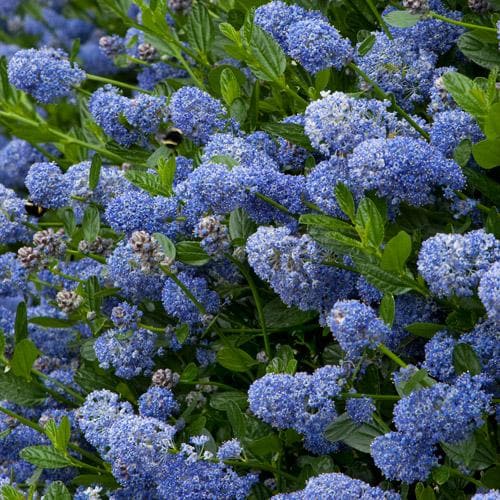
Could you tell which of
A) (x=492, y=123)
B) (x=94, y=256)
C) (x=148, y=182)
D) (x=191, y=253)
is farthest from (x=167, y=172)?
(x=492, y=123)

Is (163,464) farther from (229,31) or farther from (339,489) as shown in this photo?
(229,31)

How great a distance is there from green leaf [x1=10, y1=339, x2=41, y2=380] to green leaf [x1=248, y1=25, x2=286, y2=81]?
1011mm

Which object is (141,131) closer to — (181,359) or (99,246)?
(99,246)

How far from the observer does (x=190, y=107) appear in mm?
2895

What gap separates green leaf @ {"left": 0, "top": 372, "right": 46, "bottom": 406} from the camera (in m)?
3.06

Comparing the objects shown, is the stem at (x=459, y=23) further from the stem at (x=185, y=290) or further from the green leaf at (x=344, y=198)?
the stem at (x=185, y=290)

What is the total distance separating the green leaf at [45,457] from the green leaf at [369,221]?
102cm

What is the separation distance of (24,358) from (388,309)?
3.78 feet

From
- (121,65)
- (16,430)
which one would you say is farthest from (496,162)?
(121,65)

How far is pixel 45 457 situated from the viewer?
8.94ft

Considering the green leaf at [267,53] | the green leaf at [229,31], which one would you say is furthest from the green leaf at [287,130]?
the green leaf at [229,31]

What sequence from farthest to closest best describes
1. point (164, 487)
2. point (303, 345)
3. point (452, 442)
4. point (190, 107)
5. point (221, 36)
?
point (221, 36), point (303, 345), point (190, 107), point (164, 487), point (452, 442)

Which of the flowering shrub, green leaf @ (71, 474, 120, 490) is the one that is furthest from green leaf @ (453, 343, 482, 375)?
green leaf @ (71, 474, 120, 490)

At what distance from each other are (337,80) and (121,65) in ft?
4.21
